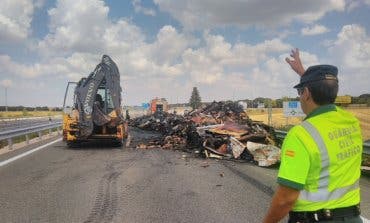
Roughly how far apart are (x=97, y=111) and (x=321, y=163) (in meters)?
19.0

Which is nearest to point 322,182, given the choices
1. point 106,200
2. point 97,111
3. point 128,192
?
point 106,200

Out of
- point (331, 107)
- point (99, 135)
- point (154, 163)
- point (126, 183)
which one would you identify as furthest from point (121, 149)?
point (331, 107)

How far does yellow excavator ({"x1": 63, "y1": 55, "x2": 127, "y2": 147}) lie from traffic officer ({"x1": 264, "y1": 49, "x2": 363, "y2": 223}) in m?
18.3

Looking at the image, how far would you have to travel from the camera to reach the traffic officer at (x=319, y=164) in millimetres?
3178

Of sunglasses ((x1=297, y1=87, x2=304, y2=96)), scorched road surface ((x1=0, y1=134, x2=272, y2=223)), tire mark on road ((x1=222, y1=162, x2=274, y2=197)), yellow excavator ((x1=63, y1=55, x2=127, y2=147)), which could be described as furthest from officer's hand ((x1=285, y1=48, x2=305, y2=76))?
yellow excavator ((x1=63, y1=55, x2=127, y2=147))

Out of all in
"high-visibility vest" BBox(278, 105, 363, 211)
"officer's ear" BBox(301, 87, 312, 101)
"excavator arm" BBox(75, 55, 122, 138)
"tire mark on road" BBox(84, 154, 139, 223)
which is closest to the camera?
"high-visibility vest" BBox(278, 105, 363, 211)

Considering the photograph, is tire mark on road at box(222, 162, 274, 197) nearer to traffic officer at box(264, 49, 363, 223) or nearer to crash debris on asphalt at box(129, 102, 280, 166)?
crash debris on asphalt at box(129, 102, 280, 166)

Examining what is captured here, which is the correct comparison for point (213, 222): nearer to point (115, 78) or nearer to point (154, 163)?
point (154, 163)

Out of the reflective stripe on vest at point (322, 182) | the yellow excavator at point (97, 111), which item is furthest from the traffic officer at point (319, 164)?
the yellow excavator at point (97, 111)

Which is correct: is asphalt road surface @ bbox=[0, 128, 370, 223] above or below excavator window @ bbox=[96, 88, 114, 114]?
below

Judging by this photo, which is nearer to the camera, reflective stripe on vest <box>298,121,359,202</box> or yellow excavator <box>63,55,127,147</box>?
reflective stripe on vest <box>298,121,359,202</box>

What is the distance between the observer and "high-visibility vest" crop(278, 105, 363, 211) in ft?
10.4

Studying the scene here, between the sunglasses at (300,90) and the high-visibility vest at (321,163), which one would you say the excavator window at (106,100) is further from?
the high-visibility vest at (321,163)

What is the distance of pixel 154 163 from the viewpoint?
15.4 m
